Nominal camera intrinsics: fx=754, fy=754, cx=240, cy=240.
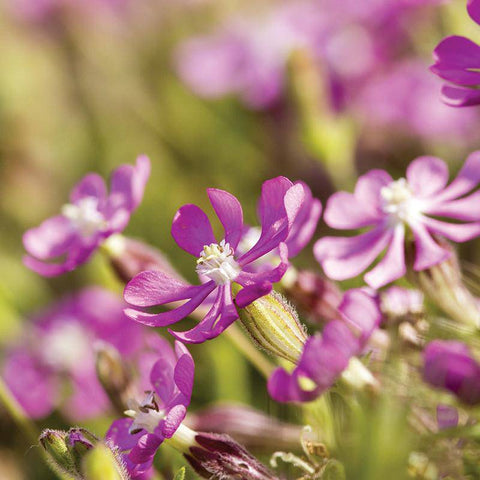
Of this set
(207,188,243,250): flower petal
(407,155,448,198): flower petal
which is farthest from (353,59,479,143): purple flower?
→ (207,188,243,250): flower petal

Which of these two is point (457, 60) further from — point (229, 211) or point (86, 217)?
point (86, 217)

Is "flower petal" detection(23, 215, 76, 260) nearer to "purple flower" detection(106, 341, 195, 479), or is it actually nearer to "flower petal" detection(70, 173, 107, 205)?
"flower petal" detection(70, 173, 107, 205)

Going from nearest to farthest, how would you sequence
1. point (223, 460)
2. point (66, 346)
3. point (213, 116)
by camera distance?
point (223, 460), point (66, 346), point (213, 116)

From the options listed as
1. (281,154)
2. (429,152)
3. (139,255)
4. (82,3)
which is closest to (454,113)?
(429,152)

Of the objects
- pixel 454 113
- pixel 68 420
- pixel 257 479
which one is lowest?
pixel 68 420

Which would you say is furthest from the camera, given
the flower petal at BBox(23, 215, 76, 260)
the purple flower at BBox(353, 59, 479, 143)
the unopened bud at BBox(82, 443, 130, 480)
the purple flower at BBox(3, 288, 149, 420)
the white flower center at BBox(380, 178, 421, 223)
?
the purple flower at BBox(353, 59, 479, 143)

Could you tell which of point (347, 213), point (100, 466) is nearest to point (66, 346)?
point (347, 213)

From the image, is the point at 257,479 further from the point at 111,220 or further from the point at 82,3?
the point at 82,3
